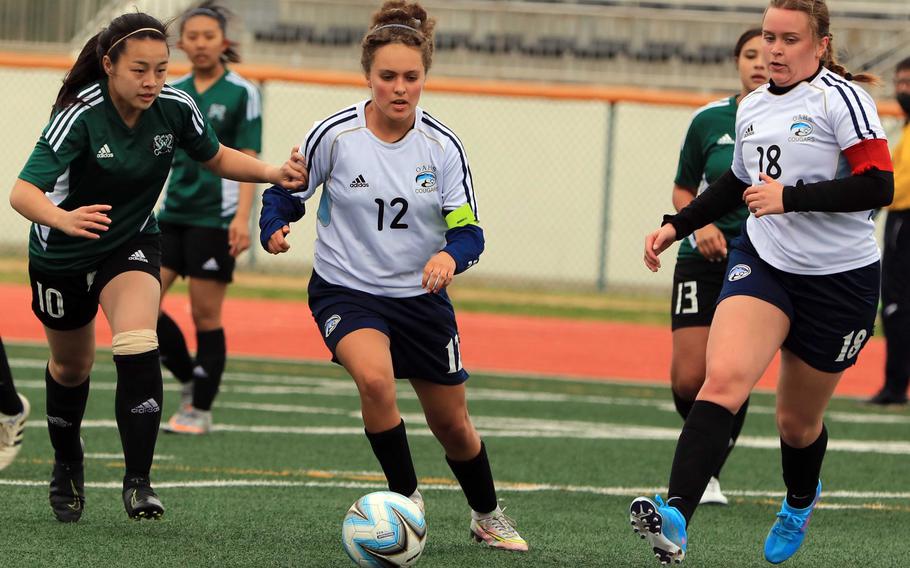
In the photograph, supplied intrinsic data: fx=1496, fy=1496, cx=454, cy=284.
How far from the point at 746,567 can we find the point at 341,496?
1.99m

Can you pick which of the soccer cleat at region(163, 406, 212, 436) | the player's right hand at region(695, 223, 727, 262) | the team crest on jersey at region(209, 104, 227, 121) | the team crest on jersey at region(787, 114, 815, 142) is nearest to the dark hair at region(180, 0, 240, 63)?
the team crest on jersey at region(209, 104, 227, 121)

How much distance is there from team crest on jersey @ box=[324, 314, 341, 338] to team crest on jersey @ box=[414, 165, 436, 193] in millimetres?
537

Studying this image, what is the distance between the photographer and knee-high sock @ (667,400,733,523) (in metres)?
4.80

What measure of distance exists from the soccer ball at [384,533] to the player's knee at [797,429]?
1.39 metres

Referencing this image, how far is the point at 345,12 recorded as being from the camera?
24.2 metres

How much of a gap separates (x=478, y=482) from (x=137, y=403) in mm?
1299

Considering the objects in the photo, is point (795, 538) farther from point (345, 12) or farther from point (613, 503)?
point (345, 12)

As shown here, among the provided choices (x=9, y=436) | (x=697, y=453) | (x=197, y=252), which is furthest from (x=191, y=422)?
(x=697, y=453)

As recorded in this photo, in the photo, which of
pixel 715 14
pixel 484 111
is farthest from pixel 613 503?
pixel 715 14

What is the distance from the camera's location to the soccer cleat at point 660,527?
14.9 feet

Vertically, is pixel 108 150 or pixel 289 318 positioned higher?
pixel 108 150

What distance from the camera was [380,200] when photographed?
5324 mm

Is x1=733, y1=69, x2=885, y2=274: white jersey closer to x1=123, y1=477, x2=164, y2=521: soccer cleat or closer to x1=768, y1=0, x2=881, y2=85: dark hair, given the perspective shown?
x1=768, y1=0, x2=881, y2=85: dark hair

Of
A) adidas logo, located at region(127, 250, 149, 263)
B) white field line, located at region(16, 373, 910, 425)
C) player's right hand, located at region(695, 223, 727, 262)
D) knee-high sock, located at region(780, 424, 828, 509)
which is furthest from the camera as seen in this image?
white field line, located at region(16, 373, 910, 425)
